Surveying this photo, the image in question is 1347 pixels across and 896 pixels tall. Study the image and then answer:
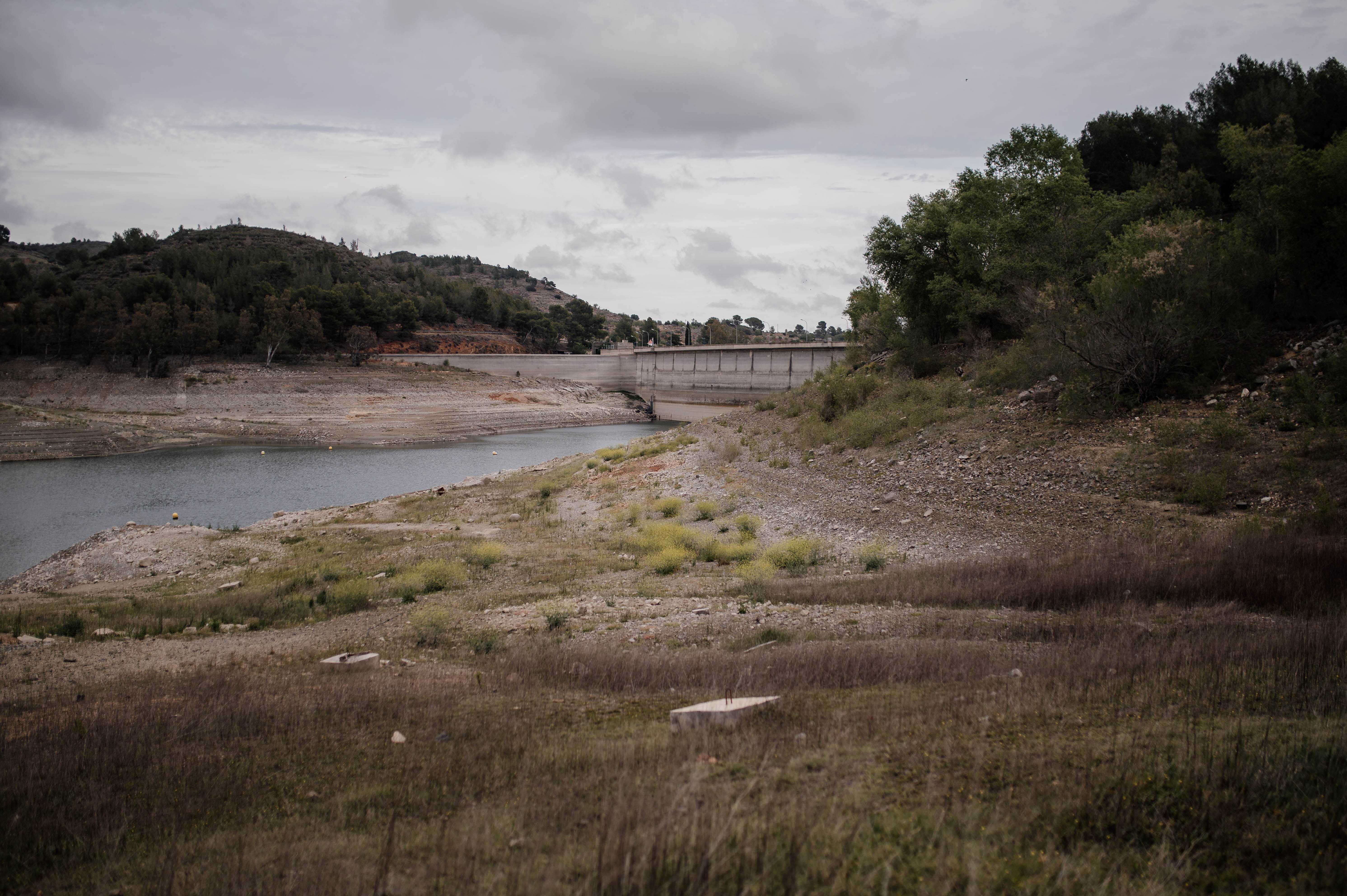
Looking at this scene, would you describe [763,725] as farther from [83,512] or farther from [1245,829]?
[83,512]

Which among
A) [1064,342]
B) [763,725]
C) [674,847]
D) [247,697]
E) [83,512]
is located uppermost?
[1064,342]

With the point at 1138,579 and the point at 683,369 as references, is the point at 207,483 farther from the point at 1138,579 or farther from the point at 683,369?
the point at 683,369

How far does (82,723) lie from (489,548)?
1142 centimetres

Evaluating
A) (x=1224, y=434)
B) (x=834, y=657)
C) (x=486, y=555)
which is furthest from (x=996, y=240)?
(x=834, y=657)

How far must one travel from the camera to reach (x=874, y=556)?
46.8 ft

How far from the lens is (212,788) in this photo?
517 cm

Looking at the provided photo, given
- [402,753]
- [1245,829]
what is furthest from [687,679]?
[1245,829]

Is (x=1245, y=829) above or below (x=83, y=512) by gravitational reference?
above

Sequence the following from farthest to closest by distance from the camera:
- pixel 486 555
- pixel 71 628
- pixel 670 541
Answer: pixel 670 541
pixel 486 555
pixel 71 628

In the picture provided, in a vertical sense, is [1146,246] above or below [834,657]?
above

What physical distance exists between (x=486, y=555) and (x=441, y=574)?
1.74 meters

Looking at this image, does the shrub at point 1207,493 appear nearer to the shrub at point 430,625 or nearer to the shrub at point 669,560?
the shrub at point 669,560

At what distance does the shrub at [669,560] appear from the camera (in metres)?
15.4

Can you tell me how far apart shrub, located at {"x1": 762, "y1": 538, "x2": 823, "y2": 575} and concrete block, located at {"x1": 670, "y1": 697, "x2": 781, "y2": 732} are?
8.61 metres
